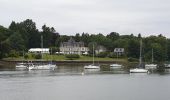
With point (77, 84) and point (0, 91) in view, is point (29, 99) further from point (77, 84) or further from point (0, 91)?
point (77, 84)

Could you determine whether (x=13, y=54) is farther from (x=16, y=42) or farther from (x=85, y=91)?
(x=85, y=91)

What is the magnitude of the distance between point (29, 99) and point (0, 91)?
10795 millimetres

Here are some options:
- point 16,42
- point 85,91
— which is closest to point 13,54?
point 16,42

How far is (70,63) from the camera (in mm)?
177500

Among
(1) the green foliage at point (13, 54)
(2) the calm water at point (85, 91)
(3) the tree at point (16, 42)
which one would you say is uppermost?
(3) the tree at point (16, 42)

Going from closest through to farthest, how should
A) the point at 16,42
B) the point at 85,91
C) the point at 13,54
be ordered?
the point at 85,91, the point at 13,54, the point at 16,42

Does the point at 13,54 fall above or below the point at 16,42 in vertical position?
below

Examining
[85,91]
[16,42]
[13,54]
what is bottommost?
[85,91]

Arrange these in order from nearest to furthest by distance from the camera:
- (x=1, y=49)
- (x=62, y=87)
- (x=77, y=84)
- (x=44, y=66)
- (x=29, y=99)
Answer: (x=29, y=99) → (x=62, y=87) → (x=77, y=84) → (x=44, y=66) → (x=1, y=49)

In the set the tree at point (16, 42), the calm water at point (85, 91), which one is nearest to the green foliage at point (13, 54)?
the tree at point (16, 42)

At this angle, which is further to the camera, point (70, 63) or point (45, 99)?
point (70, 63)

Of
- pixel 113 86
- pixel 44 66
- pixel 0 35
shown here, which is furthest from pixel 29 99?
pixel 0 35

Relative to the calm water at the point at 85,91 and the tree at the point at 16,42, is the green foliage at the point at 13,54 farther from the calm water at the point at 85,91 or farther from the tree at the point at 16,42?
the calm water at the point at 85,91

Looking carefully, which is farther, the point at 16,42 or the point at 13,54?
the point at 16,42
